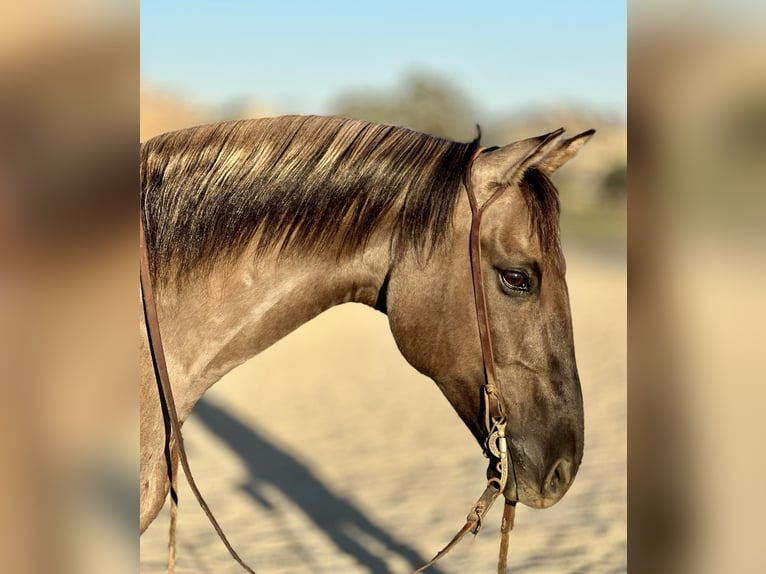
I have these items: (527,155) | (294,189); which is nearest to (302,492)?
(294,189)

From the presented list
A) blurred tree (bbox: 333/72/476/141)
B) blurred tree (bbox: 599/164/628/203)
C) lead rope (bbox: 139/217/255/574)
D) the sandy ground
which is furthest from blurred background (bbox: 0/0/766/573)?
blurred tree (bbox: 333/72/476/141)

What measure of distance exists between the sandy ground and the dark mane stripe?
128 inches

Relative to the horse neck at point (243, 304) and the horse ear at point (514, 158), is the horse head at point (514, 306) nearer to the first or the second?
the horse ear at point (514, 158)

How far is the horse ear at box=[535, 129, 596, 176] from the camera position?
5.74 ft

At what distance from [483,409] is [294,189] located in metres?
0.66

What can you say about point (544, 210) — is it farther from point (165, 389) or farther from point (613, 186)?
point (613, 186)

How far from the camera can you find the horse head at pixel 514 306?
1749 millimetres

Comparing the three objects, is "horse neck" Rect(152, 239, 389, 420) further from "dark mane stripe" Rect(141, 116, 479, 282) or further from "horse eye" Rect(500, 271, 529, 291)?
"horse eye" Rect(500, 271, 529, 291)

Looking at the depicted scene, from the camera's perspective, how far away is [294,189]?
5.65 ft

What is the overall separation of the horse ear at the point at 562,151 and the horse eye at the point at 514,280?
0.25 metres
